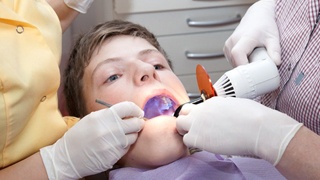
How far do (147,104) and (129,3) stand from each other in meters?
1.28

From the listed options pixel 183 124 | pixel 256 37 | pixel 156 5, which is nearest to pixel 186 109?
pixel 183 124

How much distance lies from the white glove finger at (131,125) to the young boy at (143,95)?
0.12 ft

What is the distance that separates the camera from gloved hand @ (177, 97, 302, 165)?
94cm

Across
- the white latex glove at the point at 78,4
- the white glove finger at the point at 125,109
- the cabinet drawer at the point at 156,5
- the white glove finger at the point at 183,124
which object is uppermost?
the white latex glove at the point at 78,4

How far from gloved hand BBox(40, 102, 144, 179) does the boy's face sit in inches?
2.8

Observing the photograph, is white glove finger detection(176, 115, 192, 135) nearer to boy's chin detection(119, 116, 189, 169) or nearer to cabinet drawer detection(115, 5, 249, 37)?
boy's chin detection(119, 116, 189, 169)

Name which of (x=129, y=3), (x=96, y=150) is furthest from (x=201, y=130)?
(x=129, y=3)

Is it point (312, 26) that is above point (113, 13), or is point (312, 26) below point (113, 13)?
above

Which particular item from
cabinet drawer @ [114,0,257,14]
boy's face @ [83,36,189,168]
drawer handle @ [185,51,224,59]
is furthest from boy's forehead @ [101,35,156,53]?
drawer handle @ [185,51,224,59]

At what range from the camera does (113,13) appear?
8.02 ft

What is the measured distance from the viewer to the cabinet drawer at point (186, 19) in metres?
2.45

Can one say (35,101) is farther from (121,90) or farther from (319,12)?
(319,12)

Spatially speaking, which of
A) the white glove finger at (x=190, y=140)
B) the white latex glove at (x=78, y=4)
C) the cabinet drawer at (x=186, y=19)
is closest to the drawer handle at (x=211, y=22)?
the cabinet drawer at (x=186, y=19)

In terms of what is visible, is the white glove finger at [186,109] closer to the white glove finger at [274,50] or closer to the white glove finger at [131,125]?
the white glove finger at [131,125]
